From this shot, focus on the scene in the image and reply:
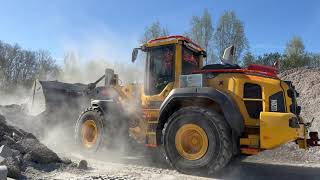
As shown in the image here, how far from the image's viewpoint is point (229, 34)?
114 feet

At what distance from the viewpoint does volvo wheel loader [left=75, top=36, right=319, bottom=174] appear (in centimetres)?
736

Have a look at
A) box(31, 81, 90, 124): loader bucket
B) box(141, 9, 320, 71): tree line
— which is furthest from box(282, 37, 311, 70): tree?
box(31, 81, 90, 124): loader bucket

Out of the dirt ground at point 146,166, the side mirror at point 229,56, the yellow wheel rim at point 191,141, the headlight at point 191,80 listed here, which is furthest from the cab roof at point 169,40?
the dirt ground at point 146,166

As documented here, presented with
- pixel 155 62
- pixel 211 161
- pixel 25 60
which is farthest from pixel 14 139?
pixel 25 60

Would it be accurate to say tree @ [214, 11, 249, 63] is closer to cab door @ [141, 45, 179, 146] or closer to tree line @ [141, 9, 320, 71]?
tree line @ [141, 9, 320, 71]

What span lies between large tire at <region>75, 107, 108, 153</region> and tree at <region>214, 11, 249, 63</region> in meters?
24.5

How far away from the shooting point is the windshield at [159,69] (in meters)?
8.97

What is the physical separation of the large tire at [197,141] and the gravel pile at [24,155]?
2.19 metres

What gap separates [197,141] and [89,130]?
3.73 m

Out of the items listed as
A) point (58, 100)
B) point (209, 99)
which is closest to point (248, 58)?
point (58, 100)

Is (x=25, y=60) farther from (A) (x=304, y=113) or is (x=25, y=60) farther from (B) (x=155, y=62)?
(B) (x=155, y=62)

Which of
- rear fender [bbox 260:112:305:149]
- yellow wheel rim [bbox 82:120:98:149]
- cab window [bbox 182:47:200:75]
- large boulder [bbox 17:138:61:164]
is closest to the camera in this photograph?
rear fender [bbox 260:112:305:149]

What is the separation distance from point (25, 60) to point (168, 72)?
46.6 m

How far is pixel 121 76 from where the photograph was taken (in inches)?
444
